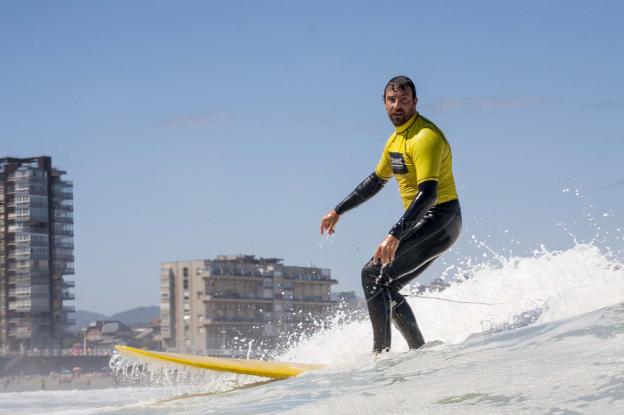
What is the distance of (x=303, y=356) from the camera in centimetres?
912

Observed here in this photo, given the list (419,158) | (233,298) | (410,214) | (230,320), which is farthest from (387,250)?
(233,298)

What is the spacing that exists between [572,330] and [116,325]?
193 m

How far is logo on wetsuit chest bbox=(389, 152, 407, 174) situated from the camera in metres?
6.95

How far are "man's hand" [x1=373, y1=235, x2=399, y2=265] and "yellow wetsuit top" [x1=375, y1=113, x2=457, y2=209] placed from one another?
456 millimetres

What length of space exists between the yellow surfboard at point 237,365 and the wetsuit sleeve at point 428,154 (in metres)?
→ 1.49

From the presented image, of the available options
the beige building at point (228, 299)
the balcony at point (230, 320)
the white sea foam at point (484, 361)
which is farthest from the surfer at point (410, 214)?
the balcony at point (230, 320)

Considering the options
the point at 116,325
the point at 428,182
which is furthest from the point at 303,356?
the point at 116,325

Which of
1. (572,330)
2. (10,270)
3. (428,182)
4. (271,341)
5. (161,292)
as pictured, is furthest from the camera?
(161,292)

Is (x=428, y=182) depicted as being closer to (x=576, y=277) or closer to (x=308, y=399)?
(x=308, y=399)

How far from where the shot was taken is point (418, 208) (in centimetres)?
641

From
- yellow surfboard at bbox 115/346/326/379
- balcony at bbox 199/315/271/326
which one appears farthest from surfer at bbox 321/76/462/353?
balcony at bbox 199/315/271/326

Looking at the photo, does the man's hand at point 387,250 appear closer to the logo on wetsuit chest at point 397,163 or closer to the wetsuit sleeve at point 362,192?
the logo on wetsuit chest at point 397,163

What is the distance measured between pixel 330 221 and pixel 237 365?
1.25 m

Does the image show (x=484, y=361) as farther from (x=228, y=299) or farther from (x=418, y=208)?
(x=228, y=299)
